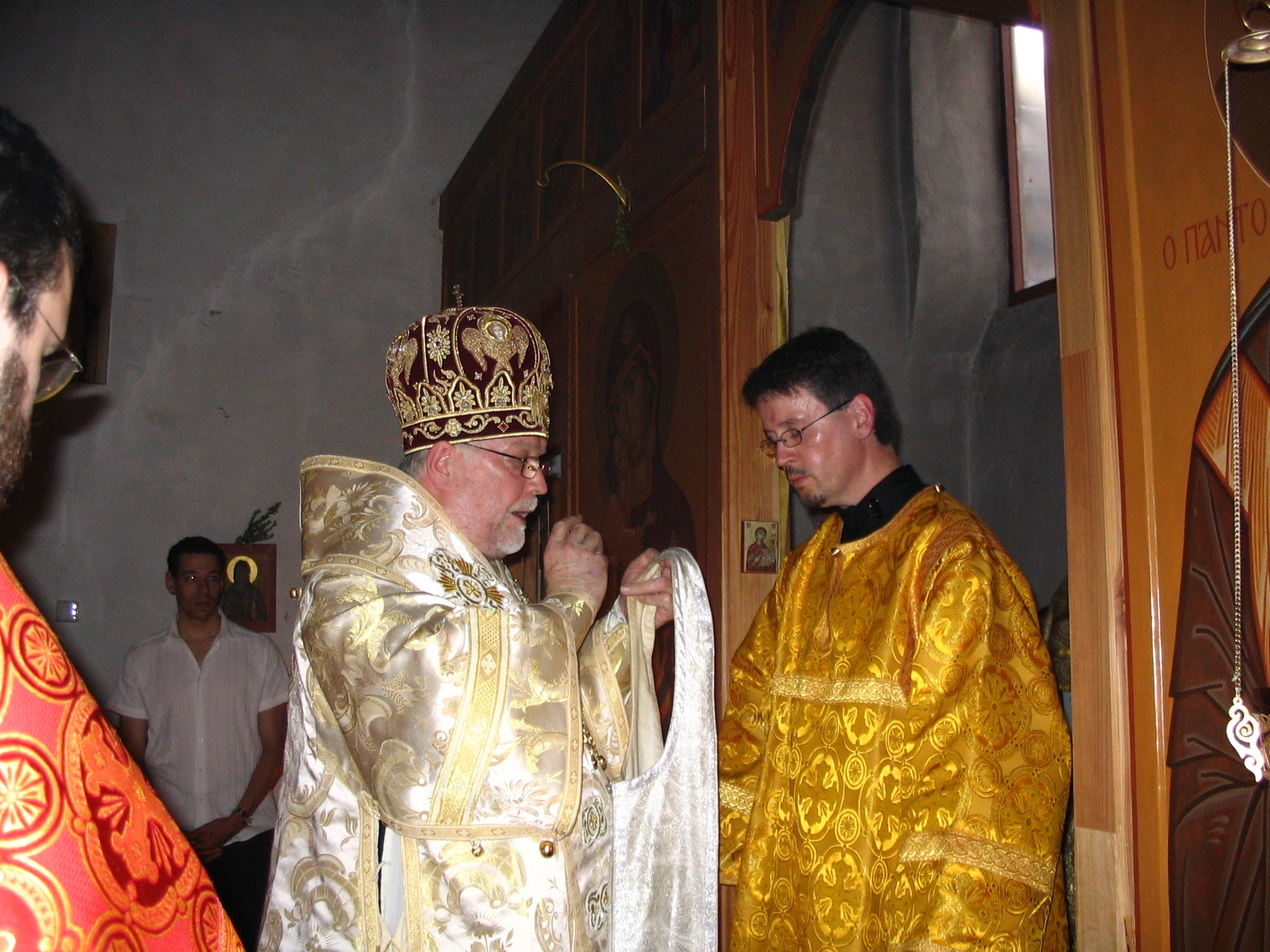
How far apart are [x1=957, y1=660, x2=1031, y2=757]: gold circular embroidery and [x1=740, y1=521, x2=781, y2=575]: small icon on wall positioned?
1145 millimetres

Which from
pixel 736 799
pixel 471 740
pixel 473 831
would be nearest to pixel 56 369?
pixel 471 740

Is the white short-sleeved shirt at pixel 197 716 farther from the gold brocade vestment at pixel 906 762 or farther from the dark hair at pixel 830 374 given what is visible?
the dark hair at pixel 830 374

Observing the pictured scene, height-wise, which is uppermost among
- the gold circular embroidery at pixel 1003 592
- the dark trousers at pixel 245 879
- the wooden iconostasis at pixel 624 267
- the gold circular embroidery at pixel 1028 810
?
the wooden iconostasis at pixel 624 267

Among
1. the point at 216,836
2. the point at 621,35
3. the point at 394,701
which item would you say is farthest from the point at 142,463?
the point at 394,701

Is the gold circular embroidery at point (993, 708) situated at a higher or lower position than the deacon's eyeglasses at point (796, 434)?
lower

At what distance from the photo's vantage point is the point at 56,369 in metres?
1.03

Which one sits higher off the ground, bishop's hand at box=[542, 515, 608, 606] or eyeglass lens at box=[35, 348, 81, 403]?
eyeglass lens at box=[35, 348, 81, 403]

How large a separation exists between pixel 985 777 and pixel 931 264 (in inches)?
156

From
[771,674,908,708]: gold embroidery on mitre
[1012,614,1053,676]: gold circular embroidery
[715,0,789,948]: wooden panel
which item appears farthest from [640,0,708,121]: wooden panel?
[1012,614,1053,676]: gold circular embroidery

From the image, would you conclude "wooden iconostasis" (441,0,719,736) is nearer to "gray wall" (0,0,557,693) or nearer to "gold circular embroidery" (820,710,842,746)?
"gold circular embroidery" (820,710,842,746)

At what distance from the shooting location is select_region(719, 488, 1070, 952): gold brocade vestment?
188 cm

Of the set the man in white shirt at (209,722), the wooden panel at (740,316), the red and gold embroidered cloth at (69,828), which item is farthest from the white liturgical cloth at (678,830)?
the man in white shirt at (209,722)

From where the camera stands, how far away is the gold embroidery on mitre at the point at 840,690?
2.11 meters

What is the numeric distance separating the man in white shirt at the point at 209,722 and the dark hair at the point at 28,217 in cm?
445
